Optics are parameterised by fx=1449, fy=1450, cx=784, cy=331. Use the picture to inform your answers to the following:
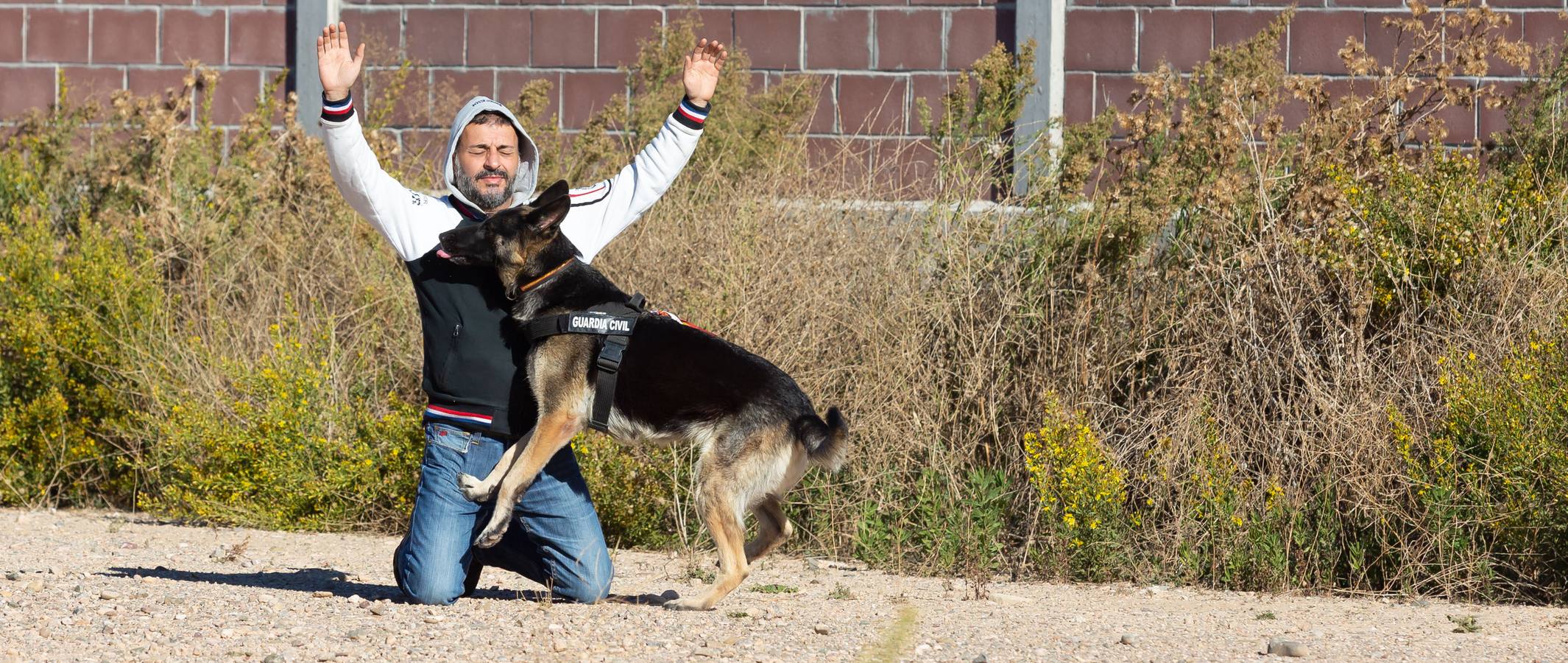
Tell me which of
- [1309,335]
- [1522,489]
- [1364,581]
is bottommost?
[1364,581]

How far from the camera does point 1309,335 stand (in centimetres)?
669

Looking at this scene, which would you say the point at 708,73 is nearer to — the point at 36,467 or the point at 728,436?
the point at 728,436

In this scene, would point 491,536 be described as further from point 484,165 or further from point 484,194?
point 484,165

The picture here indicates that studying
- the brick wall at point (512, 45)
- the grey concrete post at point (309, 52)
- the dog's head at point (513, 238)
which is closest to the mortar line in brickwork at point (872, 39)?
the brick wall at point (512, 45)

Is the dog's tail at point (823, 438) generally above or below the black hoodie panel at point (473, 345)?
below

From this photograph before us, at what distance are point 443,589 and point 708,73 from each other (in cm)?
211

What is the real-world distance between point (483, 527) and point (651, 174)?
1448 mm

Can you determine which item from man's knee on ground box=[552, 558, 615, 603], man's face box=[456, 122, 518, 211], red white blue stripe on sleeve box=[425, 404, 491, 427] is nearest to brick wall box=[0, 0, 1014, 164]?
man's face box=[456, 122, 518, 211]

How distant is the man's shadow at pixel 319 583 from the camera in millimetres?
5516

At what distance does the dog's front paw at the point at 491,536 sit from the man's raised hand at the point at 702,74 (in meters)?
1.71

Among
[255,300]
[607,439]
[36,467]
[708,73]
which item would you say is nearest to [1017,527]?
[607,439]

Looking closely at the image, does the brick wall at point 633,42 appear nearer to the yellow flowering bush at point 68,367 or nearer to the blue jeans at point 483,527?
the yellow flowering bush at point 68,367

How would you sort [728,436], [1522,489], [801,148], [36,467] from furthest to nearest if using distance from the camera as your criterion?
1. [801,148]
2. [36,467]
3. [1522,489]
4. [728,436]

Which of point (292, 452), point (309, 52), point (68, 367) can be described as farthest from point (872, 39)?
point (68, 367)
